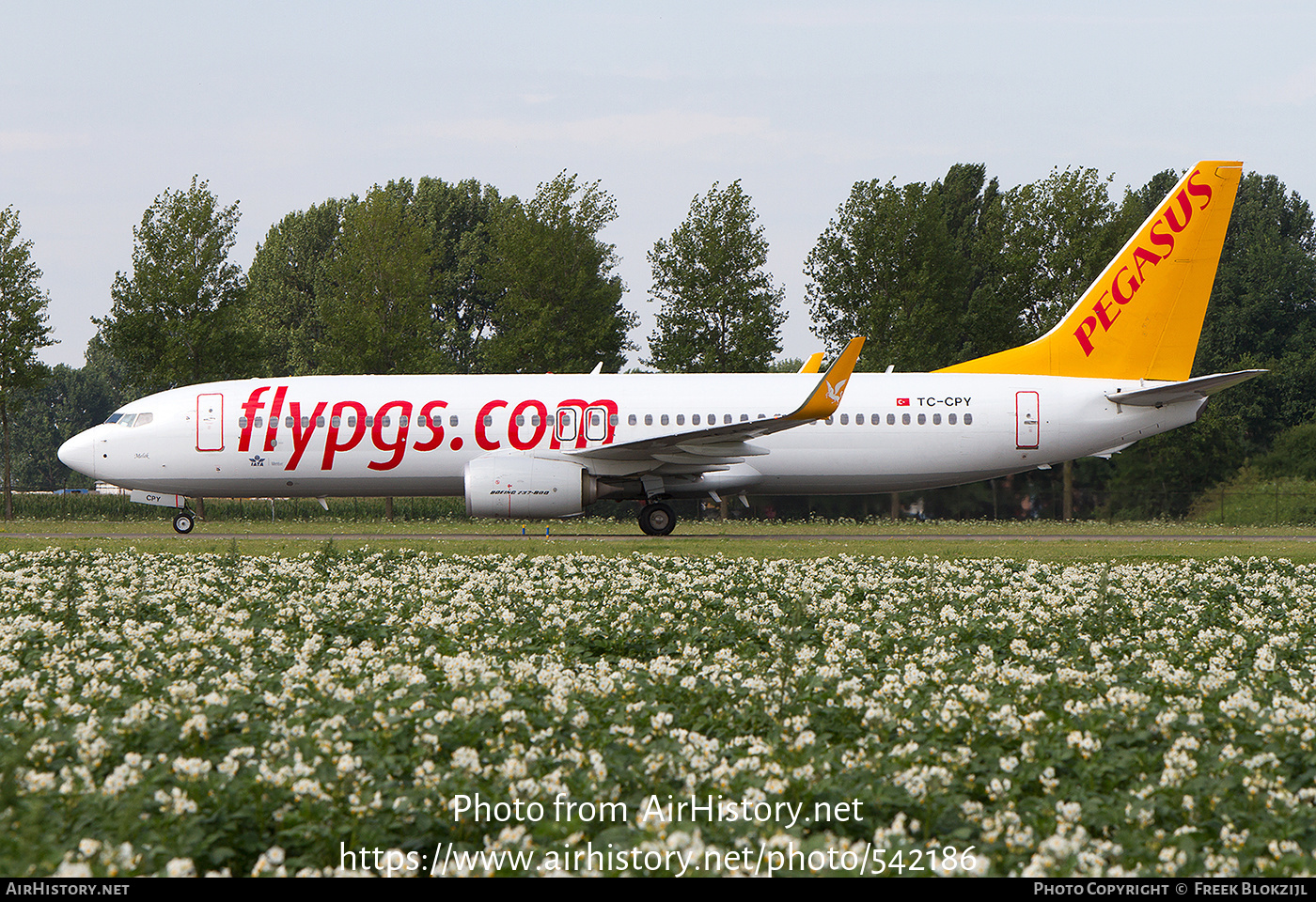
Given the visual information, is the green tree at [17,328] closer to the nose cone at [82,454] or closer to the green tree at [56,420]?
the nose cone at [82,454]

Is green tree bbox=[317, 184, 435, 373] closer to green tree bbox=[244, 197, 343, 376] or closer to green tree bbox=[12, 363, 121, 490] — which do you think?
green tree bbox=[244, 197, 343, 376]

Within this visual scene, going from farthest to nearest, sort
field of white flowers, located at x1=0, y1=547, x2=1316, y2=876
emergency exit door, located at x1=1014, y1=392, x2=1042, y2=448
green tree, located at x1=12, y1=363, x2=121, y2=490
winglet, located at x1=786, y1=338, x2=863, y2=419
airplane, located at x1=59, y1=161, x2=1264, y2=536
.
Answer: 1. green tree, located at x1=12, y1=363, x2=121, y2=490
2. emergency exit door, located at x1=1014, y1=392, x2=1042, y2=448
3. airplane, located at x1=59, y1=161, x2=1264, y2=536
4. winglet, located at x1=786, y1=338, x2=863, y2=419
5. field of white flowers, located at x1=0, y1=547, x2=1316, y2=876

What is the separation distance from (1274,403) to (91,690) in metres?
55.6

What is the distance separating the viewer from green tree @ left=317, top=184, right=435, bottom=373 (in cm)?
3709

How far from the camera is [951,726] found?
626cm

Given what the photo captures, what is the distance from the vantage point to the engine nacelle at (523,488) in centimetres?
2272

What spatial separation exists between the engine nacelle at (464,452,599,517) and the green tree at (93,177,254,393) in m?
16.6

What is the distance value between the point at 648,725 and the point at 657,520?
58.6 feet

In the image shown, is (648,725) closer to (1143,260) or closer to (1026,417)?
(1026,417)

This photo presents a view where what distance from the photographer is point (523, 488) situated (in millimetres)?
22719

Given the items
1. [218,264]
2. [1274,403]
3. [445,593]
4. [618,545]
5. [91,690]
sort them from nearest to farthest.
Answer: [91,690], [445,593], [618,545], [218,264], [1274,403]

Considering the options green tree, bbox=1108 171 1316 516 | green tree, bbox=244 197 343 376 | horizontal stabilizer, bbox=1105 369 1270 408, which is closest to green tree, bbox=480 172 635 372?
horizontal stabilizer, bbox=1105 369 1270 408
